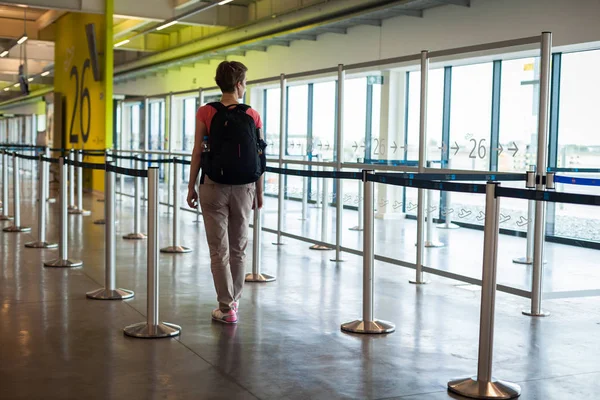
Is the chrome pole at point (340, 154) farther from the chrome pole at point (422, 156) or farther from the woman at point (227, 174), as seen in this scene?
the woman at point (227, 174)

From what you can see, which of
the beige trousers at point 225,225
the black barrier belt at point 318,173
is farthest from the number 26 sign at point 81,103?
the beige trousers at point 225,225

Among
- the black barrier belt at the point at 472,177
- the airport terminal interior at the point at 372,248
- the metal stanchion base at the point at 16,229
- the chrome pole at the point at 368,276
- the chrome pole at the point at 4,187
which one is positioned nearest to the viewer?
the airport terminal interior at the point at 372,248

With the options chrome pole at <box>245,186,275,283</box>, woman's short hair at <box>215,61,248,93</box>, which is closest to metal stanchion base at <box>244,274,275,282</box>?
chrome pole at <box>245,186,275,283</box>

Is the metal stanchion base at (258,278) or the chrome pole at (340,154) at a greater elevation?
the chrome pole at (340,154)

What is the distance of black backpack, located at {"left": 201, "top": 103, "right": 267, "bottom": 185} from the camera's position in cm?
449

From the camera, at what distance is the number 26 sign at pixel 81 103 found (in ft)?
53.5

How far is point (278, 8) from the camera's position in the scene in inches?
536

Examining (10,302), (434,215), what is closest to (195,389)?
(10,302)

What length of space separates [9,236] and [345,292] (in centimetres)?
465

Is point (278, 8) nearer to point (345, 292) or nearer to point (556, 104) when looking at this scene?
point (556, 104)

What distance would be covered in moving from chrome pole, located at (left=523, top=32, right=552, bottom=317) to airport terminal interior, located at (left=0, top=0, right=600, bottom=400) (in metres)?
0.02

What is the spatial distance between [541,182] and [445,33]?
6.24 meters

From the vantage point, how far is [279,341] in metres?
4.30

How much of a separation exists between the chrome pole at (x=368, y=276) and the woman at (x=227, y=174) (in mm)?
686
